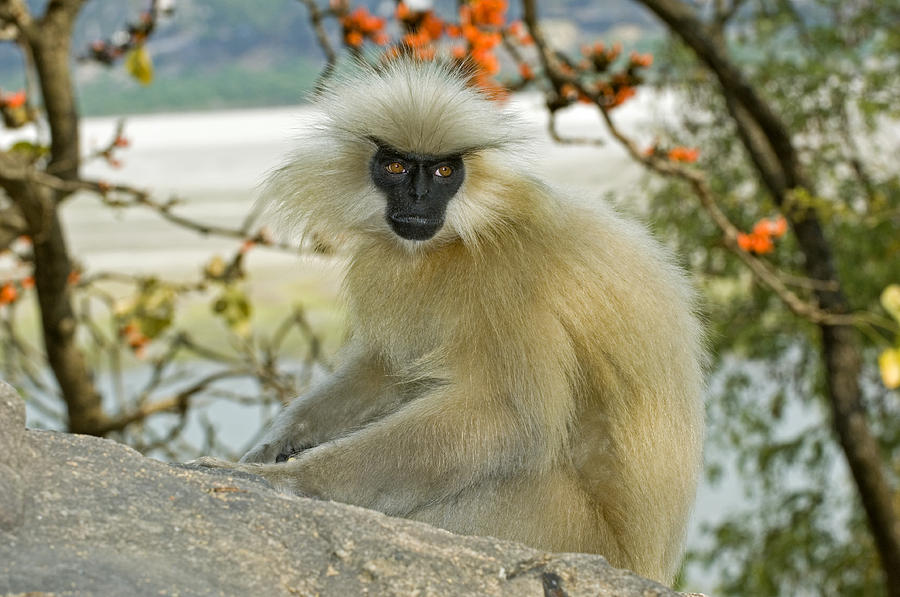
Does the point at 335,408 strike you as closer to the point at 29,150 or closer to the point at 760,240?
the point at 29,150

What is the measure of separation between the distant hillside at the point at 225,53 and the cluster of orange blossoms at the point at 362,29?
501 inches

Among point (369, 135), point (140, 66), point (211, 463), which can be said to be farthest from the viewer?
point (140, 66)

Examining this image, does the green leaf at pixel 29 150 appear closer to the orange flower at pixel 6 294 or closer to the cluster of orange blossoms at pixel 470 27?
the orange flower at pixel 6 294

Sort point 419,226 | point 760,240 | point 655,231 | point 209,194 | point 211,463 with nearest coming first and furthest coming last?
point 211,463, point 419,226, point 760,240, point 655,231, point 209,194

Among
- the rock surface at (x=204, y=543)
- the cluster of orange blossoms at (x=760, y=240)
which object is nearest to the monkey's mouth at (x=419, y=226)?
the rock surface at (x=204, y=543)

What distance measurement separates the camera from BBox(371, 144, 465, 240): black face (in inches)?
120

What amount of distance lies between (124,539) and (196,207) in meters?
14.4

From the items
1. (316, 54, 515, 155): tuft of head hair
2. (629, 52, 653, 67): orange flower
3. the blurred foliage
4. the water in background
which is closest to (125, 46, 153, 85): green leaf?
(316, 54, 515, 155): tuft of head hair

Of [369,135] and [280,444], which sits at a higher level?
[369,135]

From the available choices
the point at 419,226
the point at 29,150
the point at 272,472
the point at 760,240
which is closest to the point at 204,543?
the point at 272,472

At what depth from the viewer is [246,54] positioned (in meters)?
27.5

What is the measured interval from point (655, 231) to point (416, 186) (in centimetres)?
294

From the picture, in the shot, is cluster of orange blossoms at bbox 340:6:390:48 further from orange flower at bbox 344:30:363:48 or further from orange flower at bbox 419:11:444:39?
orange flower at bbox 419:11:444:39

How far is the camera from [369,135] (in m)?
3.18
